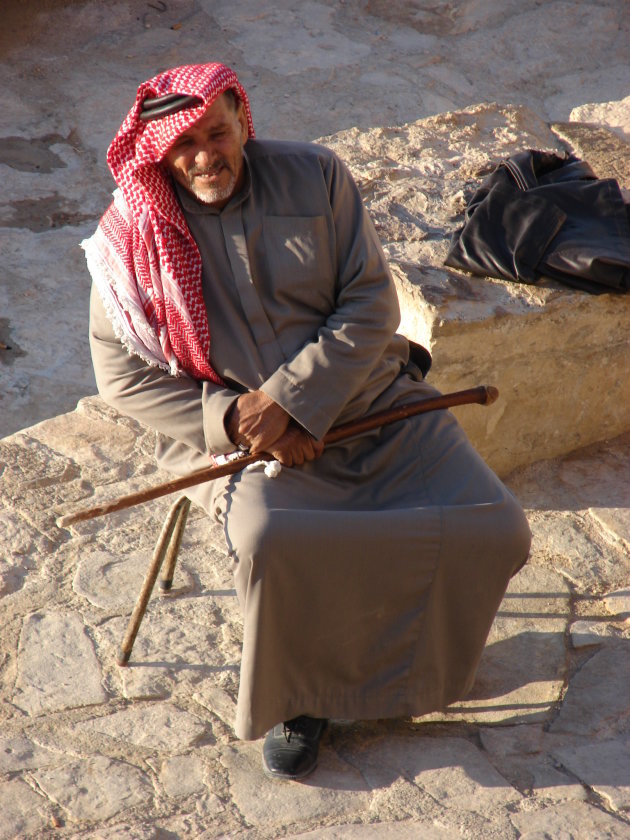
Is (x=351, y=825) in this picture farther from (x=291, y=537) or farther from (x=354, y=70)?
(x=354, y=70)

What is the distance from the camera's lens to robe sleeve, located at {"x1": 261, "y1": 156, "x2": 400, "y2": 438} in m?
2.67

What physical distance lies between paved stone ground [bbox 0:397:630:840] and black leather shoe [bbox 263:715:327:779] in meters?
0.04

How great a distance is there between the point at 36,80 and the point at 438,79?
2946mm

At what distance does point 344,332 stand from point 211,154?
1.97 feet

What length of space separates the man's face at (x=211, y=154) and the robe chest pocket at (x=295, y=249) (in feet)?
0.54

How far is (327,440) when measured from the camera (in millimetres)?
2740

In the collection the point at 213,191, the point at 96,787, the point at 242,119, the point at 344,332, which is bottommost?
the point at 96,787

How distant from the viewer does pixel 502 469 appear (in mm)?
3762

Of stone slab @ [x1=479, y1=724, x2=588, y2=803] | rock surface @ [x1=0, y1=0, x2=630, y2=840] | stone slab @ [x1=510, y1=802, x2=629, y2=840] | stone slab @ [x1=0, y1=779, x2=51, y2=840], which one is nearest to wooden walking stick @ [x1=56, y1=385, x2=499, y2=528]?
rock surface @ [x1=0, y1=0, x2=630, y2=840]

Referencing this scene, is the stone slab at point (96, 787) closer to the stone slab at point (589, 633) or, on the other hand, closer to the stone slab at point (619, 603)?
the stone slab at point (589, 633)

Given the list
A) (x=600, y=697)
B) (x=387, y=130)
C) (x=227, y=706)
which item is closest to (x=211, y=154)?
(x=227, y=706)

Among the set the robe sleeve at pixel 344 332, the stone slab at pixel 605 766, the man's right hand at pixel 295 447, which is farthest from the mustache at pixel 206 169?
the stone slab at pixel 605 766

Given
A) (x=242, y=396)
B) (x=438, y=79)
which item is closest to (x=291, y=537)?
(x=242, y=396)

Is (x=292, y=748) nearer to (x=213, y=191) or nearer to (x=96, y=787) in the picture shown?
(x=96, y=787)
